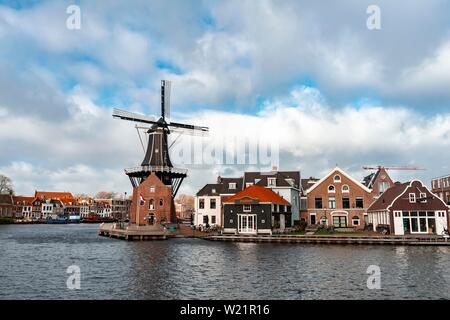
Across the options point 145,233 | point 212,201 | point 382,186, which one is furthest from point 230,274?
point 382,186

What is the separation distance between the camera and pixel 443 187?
3147 inches

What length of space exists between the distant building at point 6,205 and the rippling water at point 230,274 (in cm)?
10105

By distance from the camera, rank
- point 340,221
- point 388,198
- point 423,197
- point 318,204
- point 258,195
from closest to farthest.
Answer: point 423,197 < point 388,198 < point 258,195 < point 340,221 < point 318,204

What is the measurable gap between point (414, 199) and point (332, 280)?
2743 centimetres

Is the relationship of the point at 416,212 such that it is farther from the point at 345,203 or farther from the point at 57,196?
the point at 57,196

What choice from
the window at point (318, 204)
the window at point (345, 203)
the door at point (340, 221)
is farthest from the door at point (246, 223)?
the window at point (345, 203)

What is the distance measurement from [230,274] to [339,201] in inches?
1418

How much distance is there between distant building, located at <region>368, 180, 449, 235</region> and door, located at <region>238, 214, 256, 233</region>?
16.8m

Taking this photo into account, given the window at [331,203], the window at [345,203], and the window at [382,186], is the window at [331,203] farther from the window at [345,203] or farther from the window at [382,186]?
the window at [382,186]

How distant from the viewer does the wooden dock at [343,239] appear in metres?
39.4

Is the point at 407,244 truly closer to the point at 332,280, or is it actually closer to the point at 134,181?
the point at 332,280

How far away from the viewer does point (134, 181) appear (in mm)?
67125
